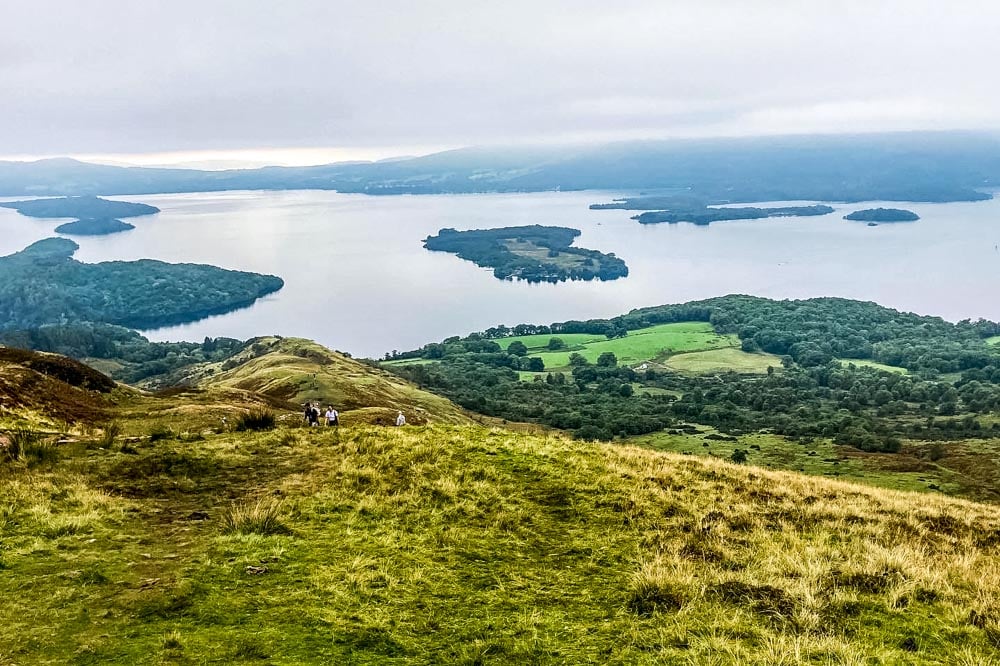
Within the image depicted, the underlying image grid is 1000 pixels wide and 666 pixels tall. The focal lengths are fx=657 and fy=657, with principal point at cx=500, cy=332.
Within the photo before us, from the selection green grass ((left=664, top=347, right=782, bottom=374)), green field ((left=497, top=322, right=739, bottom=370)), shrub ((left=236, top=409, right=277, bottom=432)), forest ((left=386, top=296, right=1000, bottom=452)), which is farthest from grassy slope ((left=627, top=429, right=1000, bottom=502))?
green field ((left=497, top=322, right=739, bottom=370))

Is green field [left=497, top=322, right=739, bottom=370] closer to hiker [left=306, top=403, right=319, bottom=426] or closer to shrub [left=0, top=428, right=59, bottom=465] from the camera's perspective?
hiker [left=306, top=403, right=319, bottom=426]

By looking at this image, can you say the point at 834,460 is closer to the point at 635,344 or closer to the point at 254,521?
the point at 254,521

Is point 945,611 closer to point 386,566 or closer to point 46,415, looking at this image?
point 386,566

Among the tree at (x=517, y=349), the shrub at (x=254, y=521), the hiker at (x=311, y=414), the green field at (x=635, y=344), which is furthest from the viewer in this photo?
the tree at (x=517, y=349)

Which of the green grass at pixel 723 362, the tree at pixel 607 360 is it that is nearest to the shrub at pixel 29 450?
the tree at pixel 607 360

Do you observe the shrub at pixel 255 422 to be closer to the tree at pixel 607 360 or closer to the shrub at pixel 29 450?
the shrub at pixel 29 450
